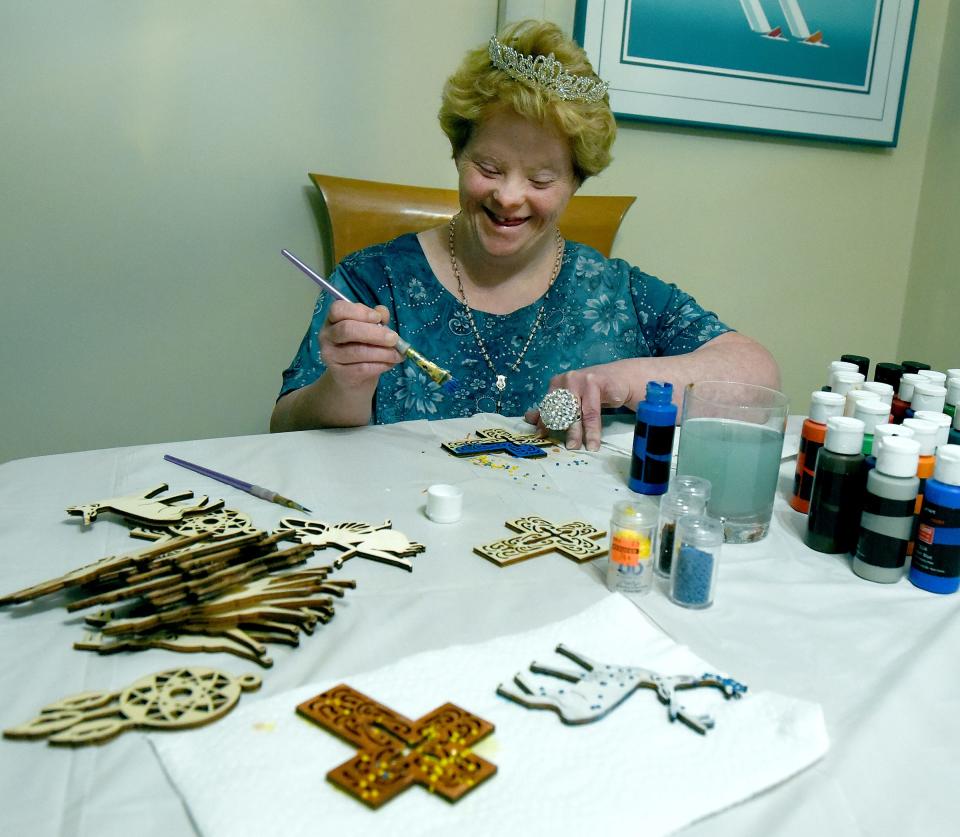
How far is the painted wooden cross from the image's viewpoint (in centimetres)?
88

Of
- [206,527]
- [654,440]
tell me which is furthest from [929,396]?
[206,527]

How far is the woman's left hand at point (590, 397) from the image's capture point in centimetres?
127

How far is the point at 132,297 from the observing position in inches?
84.4

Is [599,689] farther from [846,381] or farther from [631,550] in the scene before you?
[846,381]

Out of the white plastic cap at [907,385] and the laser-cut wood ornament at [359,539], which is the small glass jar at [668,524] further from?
the white plastic cap at [907,385]

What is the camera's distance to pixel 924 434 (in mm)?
914

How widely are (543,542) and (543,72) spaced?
0.92m

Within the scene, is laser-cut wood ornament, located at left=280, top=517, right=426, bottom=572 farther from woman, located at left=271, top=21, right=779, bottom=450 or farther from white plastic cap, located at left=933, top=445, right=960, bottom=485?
white plastic cap, located at left=933, top=445, right=960, bottom=485

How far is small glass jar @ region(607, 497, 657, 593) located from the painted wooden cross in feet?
0.20

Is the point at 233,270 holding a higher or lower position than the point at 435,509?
higher

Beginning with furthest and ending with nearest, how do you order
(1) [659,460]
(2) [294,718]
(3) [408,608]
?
1. (1) [659,460]
2. (3) [408,608]
3. (2) [294,718]

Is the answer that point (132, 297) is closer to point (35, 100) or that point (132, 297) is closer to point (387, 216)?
point (35, 100)

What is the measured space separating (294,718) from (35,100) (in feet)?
6.31

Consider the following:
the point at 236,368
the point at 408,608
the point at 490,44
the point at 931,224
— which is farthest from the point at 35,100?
the point at 931,224
